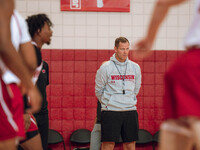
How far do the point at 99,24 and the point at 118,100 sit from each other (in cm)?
203

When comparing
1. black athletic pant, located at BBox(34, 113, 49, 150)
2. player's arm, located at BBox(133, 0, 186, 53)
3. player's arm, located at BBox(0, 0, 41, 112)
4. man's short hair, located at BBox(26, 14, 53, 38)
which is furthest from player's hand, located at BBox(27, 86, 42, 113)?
black athletic pant, located at BBox(34, 113, 49, 150)

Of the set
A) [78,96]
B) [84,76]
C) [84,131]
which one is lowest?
[84,131]

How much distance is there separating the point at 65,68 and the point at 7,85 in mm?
4371

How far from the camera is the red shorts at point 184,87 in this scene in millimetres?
1605

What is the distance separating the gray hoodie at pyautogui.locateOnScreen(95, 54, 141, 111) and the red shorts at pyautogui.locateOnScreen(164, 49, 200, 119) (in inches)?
131

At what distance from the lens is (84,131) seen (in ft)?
20.4

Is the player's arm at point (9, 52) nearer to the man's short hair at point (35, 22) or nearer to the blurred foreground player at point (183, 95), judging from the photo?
the blurred foreground player at point (183, 95)

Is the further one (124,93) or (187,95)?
(124,93)

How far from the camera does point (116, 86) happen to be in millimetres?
5059

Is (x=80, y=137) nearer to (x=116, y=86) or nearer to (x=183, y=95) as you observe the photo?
(x=116, y=86)

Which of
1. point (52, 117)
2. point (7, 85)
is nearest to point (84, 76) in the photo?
point (52, 117)

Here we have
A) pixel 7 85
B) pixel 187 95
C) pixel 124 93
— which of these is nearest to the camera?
pixel 187 95

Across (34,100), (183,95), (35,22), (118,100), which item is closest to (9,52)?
(34,100)

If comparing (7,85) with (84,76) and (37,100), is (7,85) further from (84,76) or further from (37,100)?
(84,76)
